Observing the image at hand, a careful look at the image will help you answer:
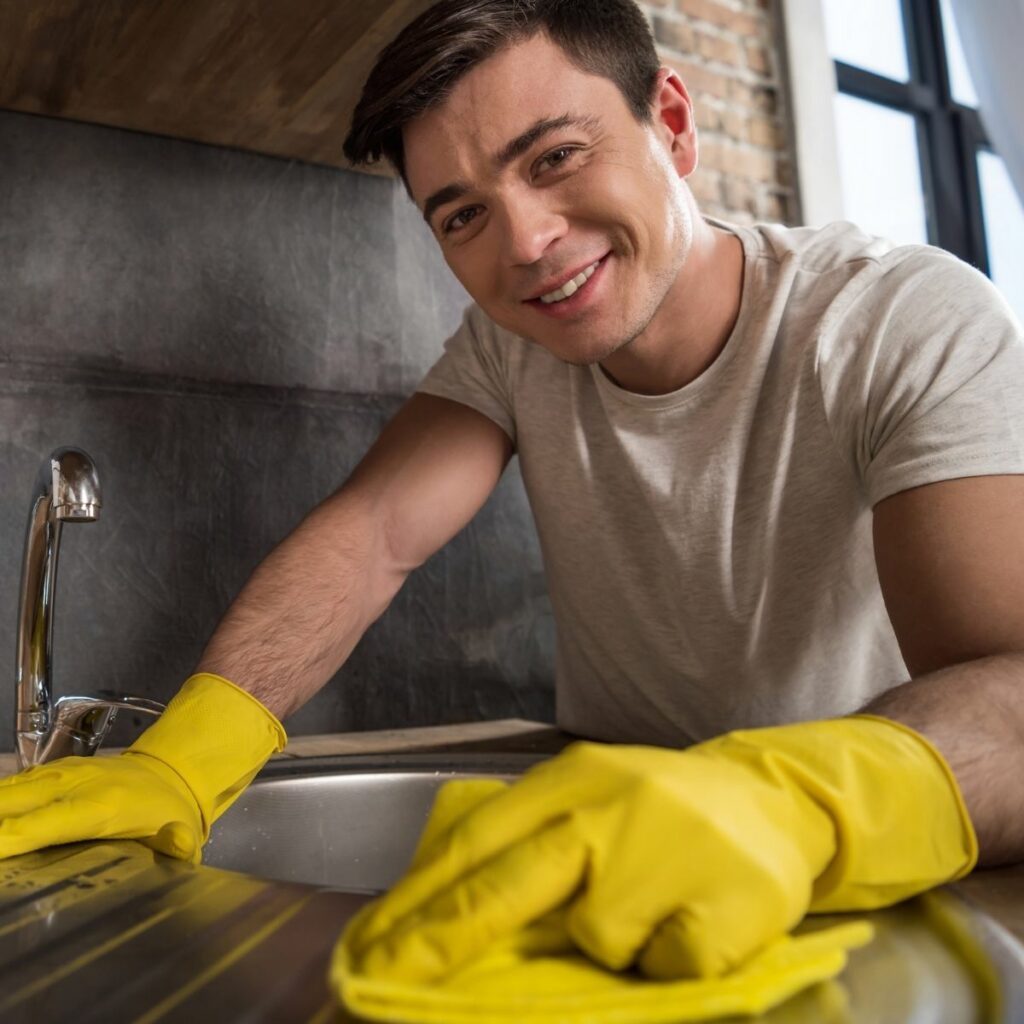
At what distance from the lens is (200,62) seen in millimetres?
1169

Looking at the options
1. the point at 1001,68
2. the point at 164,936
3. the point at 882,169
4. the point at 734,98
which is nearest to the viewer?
the point at 164,936

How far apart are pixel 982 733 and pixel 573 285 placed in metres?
0.63

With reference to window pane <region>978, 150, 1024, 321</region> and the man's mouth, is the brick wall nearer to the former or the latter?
the man's mouth

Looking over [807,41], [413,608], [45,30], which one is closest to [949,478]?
[413,608]

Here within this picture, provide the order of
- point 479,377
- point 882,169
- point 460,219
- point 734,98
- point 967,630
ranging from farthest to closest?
point 882,169
point 734,98
point 479,377
point 460,219
point 967,630

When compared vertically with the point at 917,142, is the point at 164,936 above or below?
below

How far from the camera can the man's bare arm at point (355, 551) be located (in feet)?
3.57

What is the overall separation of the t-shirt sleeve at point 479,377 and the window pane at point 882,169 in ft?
6.47

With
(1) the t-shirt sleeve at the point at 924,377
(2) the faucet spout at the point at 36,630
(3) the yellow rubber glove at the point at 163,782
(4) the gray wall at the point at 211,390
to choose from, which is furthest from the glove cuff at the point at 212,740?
(1) the t-shirt sleeve at the point at 924,377

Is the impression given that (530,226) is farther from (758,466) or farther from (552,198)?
(758,466)

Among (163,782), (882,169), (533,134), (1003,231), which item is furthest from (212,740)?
(1003,231)

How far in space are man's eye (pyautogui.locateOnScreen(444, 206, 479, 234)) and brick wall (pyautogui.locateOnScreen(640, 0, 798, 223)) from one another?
2.68 feet

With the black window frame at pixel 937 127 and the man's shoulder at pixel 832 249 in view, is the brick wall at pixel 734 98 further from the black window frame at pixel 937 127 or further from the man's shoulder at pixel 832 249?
the black window frame at pixel 937 127

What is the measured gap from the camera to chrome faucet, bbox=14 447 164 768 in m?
0.94
